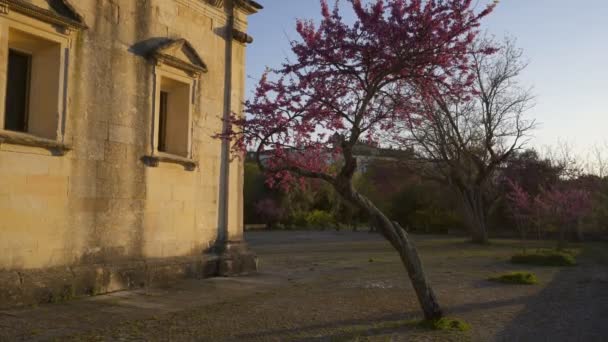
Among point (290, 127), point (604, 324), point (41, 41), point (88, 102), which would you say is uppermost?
point (41, 41)

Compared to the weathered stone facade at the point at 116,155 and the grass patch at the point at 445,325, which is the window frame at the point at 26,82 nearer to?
the weathered stone facade at the point at 116,155

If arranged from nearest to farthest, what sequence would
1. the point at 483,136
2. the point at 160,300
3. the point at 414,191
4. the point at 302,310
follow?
1. the point at 302,310
2. the point at 160,300
3. the point at 483,136
4. the point at 414,191

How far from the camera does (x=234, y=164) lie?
36.8 ft

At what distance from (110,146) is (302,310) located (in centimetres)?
421

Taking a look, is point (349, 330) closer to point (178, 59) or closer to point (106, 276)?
point (106, 276)

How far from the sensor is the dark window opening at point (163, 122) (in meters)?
10.0

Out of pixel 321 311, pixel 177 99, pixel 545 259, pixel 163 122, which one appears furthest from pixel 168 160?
pixel 545 259

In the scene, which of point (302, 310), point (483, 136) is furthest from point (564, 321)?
point (483, 136)

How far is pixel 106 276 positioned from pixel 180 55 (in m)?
4.44

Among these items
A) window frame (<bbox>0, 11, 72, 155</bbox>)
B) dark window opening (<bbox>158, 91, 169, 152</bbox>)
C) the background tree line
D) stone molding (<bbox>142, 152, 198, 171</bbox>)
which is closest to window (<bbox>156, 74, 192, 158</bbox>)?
dark window opening (<bbox>158, 91, 169, 152</bbox>)

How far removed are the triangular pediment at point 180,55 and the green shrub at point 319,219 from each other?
86.9ft

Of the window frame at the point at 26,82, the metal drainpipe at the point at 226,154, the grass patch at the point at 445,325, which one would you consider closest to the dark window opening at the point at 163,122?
the metal drainpipe at the point at 226,154

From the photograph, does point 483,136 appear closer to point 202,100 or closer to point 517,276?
point 517,276

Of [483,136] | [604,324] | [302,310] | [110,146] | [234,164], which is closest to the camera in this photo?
[604,324]
